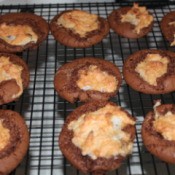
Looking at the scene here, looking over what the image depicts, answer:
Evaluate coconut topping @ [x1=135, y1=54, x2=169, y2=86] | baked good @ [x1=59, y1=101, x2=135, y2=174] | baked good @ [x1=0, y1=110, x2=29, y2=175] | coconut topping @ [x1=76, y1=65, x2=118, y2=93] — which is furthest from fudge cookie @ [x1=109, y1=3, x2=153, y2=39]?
baked good @ [x1=0, y1=110, x2=29, y2=175]

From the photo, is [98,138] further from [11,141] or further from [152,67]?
[152,67]

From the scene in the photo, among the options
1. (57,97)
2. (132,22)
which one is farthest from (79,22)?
(57,97)

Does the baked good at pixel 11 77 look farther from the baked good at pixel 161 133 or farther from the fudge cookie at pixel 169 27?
the fudge cookie at pixel 169 27

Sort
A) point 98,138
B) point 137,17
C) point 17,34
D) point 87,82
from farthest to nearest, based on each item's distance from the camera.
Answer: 1. point 137,17
2. point 17,34
3. point 87,82
4. point 98,138

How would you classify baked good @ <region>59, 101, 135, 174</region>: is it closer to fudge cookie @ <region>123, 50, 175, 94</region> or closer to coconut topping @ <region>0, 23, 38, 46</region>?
fudge cookie @ <region>123, 50, 175, 94</region>

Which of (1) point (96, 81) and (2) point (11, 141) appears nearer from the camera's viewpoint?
(2) point (11, 141)

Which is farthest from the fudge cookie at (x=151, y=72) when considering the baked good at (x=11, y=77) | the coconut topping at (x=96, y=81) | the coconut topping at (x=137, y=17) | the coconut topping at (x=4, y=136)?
the coconut topping at (x=4, y=136)
